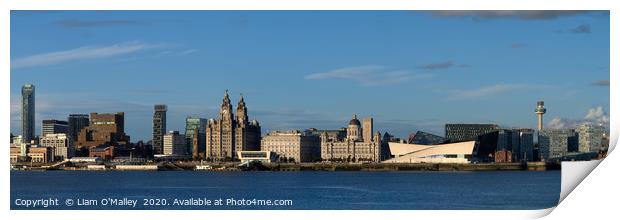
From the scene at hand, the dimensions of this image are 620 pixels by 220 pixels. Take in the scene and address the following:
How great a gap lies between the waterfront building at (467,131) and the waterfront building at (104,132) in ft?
21.6

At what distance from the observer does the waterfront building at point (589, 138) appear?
21291 mm

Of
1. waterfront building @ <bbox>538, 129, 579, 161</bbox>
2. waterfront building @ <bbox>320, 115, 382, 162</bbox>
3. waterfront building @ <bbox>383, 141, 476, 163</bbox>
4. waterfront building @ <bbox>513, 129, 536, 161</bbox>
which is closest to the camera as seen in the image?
waterfront building @ <bbox>538, 129, 579, 161</bbox>

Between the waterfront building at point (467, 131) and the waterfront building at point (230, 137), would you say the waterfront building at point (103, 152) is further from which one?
the waterfront building at point (467, 131)

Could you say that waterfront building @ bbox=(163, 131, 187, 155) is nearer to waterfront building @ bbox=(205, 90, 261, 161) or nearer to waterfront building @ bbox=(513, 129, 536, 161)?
waterfront building @ bbox=(205, 90, 261, 161)

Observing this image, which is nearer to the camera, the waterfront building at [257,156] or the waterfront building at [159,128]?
the waterfront building at [159,128]

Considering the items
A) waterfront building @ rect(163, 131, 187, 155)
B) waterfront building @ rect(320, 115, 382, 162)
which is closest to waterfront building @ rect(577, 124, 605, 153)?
waterfront building @ rect(320, 115, 382, 162)

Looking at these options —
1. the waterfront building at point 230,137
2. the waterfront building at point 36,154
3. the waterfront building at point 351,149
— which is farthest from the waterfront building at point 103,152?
the waterfront building at point 351,149

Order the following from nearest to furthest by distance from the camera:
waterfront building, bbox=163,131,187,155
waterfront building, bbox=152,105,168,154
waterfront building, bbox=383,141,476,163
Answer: waterfront building, bbox=152,105,168,154 < waterfront building, bbox=163,131,187,155 < waterfront building, bbox=383,141,476,163

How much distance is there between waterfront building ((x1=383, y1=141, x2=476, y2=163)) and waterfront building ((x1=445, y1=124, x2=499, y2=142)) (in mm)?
1779

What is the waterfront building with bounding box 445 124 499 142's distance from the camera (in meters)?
24.3

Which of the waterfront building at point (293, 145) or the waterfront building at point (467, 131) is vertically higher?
the waterfront building at point (467, 131)

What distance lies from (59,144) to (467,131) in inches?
347

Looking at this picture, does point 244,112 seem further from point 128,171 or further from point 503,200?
point 503,200
